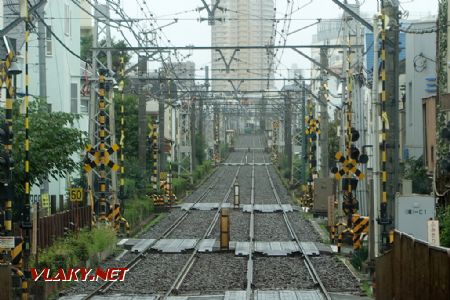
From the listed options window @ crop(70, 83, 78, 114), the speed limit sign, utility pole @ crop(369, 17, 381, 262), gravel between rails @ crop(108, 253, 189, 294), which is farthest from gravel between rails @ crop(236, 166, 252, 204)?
utility pole @ crop(369, 17, 381, 262)

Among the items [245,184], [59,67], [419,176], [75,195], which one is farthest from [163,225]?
[245,184]

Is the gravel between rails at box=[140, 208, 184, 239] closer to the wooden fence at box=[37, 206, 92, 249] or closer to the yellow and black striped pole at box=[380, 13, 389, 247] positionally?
the wooden fence at box=[37, 206, 92, 249]

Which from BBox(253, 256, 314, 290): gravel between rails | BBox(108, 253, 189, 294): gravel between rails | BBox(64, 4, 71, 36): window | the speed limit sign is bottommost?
BBox(253, 256, 314, 290): gravel between rails

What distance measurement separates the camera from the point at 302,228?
35375 mm

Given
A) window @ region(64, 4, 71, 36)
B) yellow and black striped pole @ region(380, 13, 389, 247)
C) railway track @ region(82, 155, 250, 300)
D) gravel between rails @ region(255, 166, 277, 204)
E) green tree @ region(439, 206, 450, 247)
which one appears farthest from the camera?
gravel between rails @ region(255, 166, 277, 204)

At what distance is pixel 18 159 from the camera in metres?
21.1

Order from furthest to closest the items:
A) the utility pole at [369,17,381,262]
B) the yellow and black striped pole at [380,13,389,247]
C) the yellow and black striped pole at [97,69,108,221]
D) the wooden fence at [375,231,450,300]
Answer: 1. the yellow and black striped pole at [97,69,108,221]
2. the utility pole at [369,17,381,262]
3. the yellow and black striped pole at [380,13,389,247]
4. the wooden fence at [375,231,450,300]

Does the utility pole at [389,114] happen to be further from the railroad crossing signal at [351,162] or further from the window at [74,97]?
the window at [74,97]

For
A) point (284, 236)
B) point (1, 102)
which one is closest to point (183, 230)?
point (284, 236)

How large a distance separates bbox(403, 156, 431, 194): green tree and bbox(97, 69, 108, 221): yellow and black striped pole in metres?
10.1

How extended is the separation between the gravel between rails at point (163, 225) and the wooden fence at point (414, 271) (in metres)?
16.8

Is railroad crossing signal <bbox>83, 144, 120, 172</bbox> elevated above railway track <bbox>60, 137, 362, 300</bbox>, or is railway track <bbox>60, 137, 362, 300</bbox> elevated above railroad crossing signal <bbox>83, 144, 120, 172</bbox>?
railroad crossing signal <bbox>83, 144, 120, 172</bbox>

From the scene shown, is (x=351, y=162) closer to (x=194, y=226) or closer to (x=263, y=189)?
(x=194, y=226)

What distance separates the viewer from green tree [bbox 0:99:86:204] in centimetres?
2125
